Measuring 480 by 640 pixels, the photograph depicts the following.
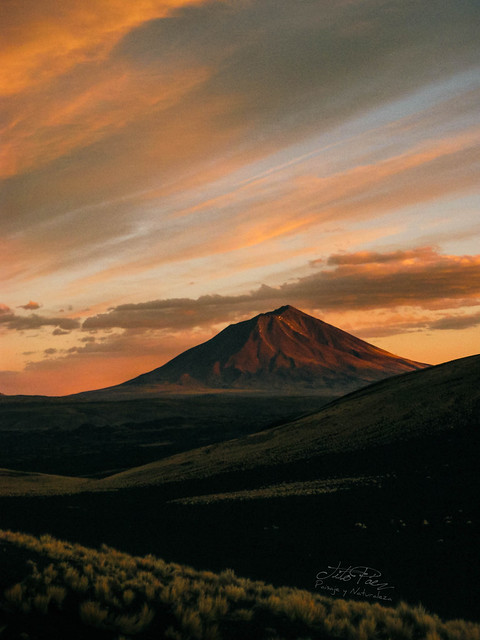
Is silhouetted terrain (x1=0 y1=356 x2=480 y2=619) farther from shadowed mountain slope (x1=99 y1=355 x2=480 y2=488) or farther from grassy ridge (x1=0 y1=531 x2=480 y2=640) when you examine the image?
grassy ridge (x1=0 y1=531 x2=480 y2=640)

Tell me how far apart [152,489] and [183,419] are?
144 meters

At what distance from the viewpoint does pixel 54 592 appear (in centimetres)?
995

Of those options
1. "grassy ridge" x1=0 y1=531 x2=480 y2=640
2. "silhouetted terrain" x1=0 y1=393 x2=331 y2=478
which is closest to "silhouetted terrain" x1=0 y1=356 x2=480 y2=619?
"grassy ridge" x1=0 y1=531 x2=480 y2=640

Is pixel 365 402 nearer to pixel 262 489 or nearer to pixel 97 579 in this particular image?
pixel 262 489

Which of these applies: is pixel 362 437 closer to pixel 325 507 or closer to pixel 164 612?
pixel 325 507

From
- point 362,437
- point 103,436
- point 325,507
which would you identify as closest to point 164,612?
point 325,507

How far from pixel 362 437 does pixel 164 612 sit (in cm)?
3815

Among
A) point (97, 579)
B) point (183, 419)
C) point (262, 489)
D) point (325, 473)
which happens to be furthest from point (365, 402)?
point (183, 419)

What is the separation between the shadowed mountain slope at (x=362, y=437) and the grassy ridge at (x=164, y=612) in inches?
981

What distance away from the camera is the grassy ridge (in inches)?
361

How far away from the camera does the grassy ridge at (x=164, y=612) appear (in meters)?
9.16

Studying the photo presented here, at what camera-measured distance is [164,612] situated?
10.2 meters

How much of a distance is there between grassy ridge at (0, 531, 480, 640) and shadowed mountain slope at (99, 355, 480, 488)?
24.9 m

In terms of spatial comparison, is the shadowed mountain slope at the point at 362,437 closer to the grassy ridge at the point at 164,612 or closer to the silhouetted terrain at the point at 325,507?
the silhouetted terrain at the point at 325,507
